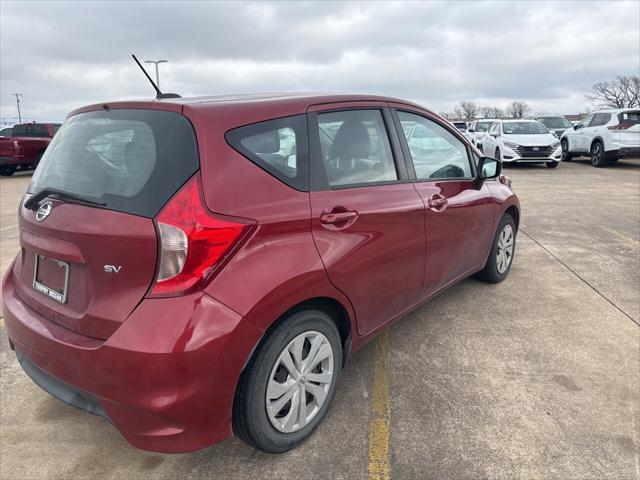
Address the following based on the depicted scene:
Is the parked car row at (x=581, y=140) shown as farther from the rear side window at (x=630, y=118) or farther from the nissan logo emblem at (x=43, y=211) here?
the nissan logo emblem at (x=43, y=211)

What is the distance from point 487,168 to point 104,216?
9.53 ft

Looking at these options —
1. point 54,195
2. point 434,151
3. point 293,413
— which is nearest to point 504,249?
point 434,151

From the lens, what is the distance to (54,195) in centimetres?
215

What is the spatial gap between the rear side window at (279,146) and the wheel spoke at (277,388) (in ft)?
2.93

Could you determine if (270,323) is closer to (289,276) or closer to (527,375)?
(289,276)

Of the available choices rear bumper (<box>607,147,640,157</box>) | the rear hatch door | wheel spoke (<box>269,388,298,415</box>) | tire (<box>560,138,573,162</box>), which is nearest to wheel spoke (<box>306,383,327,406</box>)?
wheel spoke (<box>269,388,298,415</box>)

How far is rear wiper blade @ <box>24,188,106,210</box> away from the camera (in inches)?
79.1

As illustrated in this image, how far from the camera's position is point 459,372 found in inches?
118

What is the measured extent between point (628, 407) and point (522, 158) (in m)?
13.7

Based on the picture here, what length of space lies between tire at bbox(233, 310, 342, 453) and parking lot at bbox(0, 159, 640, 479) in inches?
6.0

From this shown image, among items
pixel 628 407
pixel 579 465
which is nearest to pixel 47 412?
pixel 579 465

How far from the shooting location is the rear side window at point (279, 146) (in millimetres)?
2061

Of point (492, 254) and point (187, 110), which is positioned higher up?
point (187, 110)

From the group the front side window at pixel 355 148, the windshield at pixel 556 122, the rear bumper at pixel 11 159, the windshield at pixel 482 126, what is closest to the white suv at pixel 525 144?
the windshield at pixel 482 126
